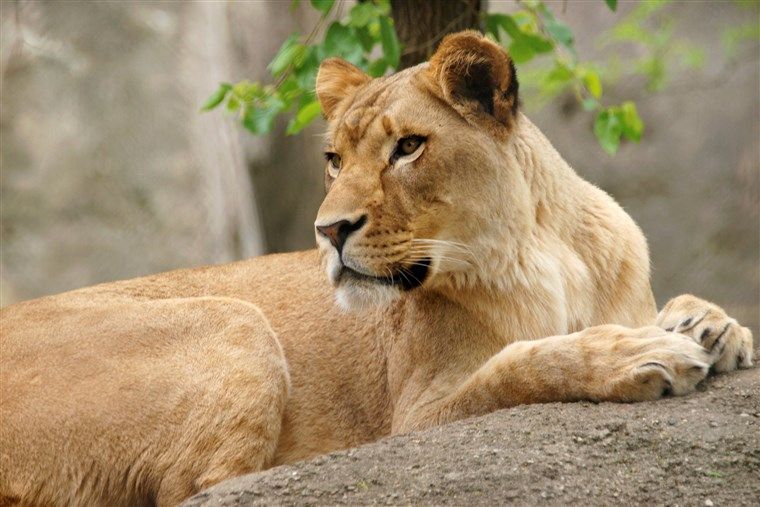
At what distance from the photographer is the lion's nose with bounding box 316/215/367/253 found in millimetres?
3666

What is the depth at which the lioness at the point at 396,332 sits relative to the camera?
12.0 ft

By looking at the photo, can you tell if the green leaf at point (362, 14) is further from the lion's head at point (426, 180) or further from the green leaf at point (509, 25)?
the lion's head at point (426, 180)

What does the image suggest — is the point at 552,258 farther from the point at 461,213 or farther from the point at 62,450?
the point at 62,450

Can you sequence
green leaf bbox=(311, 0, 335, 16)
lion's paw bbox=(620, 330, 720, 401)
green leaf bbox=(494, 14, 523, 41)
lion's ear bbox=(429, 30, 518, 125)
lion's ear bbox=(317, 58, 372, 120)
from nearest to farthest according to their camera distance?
lion's paw bbox=(620, 330, 720, 401)
lion's ear bbox=(429, 30, 518, 125)
lion's ear bbox=(317, 58, 372, 120)
green leaf bbox=(311, 0, 335, 16)
green leaf bbox=(494, 14, 523, 41)

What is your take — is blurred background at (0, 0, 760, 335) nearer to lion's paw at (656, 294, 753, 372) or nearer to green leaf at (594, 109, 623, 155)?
green leaf at (594, 109, 623, 155)

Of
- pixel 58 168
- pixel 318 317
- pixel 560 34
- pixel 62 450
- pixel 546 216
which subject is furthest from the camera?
pixel 58 168

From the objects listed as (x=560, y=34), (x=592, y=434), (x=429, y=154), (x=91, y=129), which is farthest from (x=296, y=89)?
(x=91, y=129)

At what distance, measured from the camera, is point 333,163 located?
420cm

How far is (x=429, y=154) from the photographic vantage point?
12.6 ft

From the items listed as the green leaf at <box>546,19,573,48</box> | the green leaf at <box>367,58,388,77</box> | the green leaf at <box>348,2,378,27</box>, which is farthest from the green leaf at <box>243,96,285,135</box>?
the green leaf at <box>546,19,573,48</box>

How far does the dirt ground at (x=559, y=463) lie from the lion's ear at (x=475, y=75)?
1.20 metres

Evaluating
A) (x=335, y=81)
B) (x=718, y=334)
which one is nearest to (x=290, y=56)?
(x=335, y=81)

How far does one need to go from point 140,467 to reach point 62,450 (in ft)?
0.93

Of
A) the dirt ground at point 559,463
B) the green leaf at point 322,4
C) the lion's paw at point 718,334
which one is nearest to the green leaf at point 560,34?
the green leaf at point 322,4
